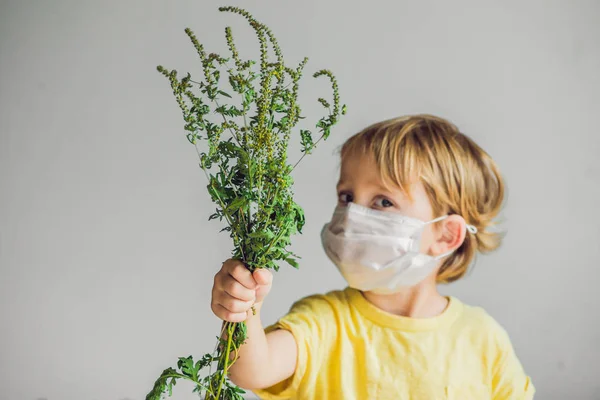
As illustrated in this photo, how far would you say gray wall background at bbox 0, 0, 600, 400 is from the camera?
5.39 feet

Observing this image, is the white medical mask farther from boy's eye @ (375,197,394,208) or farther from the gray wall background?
the gray wall background

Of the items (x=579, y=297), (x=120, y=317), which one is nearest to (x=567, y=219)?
(x=579, y=297)

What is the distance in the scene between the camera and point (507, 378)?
1.25 m

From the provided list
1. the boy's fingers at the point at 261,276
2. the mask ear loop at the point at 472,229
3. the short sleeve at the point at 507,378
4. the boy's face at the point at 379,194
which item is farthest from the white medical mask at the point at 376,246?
the boy's fingers at the point at 261,276

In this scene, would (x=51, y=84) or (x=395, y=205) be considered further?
(x=51, y=84)

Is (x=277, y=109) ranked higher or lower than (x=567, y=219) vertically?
higher

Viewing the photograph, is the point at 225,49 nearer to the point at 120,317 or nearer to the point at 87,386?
the point at 120,317

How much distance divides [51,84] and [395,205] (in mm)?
975

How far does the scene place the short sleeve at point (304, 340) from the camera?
1.14m

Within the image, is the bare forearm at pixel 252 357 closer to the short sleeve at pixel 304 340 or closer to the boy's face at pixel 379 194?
the short sleeve at pixel 304 340

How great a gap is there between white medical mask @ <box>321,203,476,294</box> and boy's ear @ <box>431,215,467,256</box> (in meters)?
0.07

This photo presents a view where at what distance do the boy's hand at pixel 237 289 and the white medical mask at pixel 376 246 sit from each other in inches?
13.2

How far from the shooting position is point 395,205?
3.88 feet

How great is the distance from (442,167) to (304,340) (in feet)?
1.38
